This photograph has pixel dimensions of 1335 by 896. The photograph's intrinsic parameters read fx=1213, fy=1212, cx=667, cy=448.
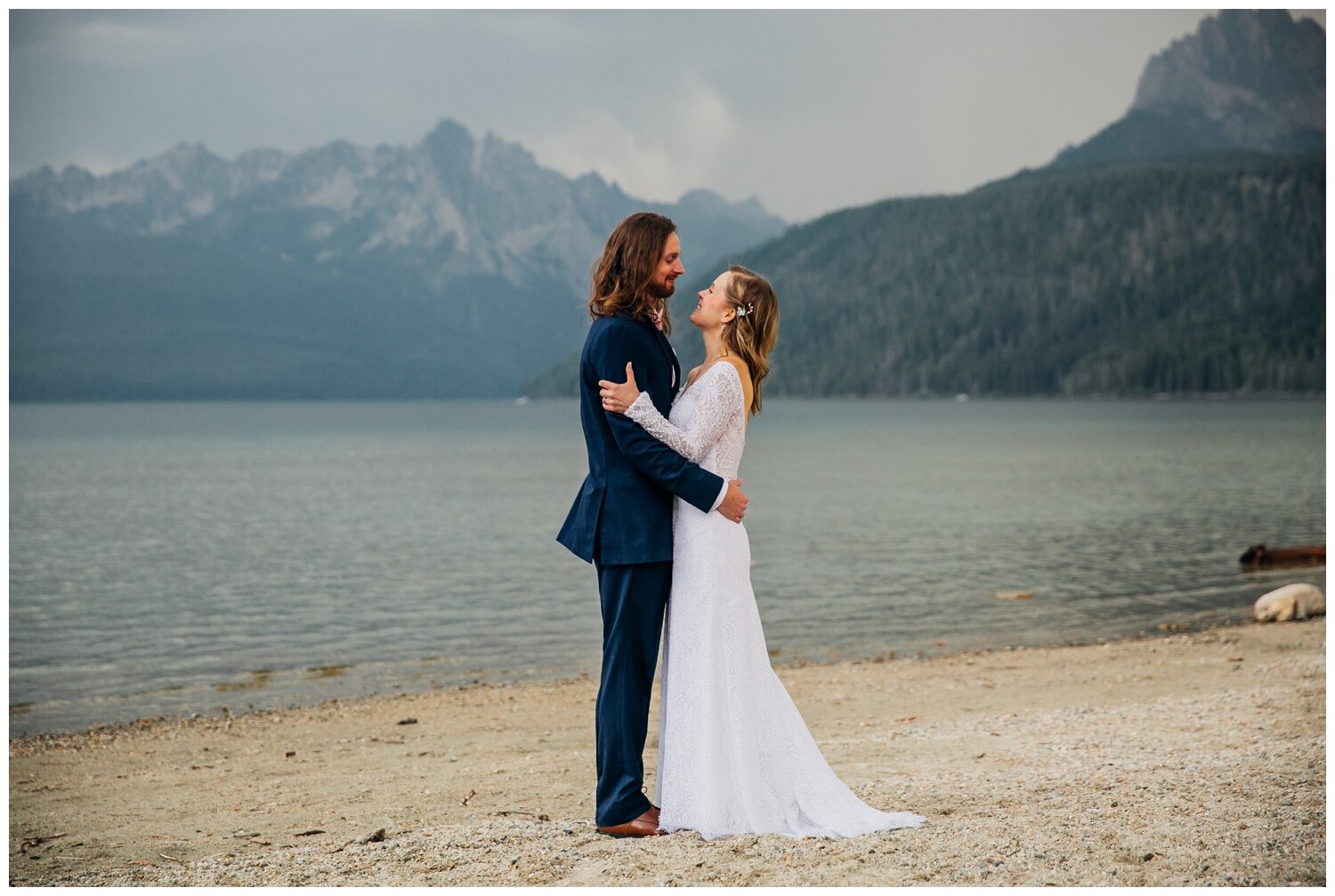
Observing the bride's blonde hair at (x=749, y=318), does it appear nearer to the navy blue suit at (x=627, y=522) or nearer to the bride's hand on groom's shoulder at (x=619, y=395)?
the navy blue suit at (x=627, y=522)

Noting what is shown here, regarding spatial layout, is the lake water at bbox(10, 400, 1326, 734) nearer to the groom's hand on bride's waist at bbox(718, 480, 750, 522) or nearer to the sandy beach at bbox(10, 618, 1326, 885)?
the sandy beach at bbox(10, 618, 1326, 885)

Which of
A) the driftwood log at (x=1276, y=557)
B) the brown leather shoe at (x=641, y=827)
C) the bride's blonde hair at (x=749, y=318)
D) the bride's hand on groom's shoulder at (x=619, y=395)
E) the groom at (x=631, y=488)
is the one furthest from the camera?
the driftwood log at (x=1276, y=557)

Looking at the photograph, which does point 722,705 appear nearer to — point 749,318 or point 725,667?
point 725,667

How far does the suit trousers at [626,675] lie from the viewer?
5.61 m

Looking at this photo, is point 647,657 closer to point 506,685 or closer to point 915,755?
point 915,755

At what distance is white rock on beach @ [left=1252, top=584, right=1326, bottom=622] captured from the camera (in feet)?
Answer: 58.3

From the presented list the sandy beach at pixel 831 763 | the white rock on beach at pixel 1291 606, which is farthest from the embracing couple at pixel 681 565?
the white rock on beach at pixel 1291 606

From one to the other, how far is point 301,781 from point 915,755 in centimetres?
465

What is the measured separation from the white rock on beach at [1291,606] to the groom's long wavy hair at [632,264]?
15.5 meters

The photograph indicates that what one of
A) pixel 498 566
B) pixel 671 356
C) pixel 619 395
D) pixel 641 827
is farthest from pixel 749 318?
pixel 498 566

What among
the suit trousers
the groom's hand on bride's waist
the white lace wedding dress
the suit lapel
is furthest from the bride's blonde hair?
the suit trousers

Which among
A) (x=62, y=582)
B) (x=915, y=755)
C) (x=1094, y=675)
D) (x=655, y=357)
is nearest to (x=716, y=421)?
(x=655, y=357)

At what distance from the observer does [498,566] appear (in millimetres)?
Result: 28734

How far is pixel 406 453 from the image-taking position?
96.9 meters
